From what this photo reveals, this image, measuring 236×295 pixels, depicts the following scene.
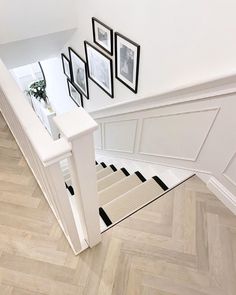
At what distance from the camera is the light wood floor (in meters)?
1.43

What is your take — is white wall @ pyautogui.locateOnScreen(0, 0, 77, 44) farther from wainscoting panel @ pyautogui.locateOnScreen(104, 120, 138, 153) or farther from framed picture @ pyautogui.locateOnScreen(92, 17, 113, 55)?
wainscoting panel @ pyautogui.locateOnScreen(104, 120, 138, 153)

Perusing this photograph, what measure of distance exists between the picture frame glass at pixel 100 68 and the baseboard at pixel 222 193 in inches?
64.4

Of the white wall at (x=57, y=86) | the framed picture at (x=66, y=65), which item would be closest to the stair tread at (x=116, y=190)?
the framed picture at (x=66, y=65)

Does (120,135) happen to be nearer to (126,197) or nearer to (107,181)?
(107,181)

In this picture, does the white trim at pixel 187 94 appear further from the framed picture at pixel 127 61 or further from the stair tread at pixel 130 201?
the stair tread at pixel 130 201

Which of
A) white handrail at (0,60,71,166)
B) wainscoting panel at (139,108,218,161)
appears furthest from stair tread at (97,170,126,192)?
white handrail at (0,60,71,166)

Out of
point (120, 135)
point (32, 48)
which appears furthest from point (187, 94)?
point (32, 48)

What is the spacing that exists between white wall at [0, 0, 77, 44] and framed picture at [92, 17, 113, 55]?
545 mm

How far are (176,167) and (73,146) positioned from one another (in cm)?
160

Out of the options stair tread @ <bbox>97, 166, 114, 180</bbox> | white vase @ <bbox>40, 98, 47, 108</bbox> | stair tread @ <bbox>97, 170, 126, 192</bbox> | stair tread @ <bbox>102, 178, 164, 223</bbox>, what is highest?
stair tread @ <bbox>102, 178, 164, 223</bbox>

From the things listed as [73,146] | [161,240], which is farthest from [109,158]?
[73,146]

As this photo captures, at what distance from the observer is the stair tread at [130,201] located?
1953mm

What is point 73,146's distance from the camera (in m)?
0.89

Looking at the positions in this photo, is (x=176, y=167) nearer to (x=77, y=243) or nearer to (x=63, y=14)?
(x=77, y=243)
